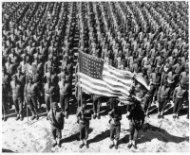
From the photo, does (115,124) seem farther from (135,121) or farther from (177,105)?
(177,105)

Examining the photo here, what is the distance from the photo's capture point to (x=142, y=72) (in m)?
11.7

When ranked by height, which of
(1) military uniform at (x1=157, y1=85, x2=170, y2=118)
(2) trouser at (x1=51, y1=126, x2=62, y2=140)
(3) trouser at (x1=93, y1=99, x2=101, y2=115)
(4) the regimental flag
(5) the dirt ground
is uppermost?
(4) the regimental flag

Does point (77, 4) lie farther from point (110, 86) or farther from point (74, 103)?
point (110, 86)

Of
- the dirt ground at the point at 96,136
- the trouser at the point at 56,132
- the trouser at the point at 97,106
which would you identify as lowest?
the dirt ground at the point at 96,136

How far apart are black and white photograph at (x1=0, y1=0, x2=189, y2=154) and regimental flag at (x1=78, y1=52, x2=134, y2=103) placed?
27mm

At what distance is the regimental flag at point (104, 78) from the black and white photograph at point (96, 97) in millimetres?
27

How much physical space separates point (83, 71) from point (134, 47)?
742cm

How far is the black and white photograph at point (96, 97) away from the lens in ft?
28.0

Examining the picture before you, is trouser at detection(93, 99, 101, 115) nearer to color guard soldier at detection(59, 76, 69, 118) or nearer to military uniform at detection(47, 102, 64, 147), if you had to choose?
color guard soldier at detection(59, 76, 69, 118)

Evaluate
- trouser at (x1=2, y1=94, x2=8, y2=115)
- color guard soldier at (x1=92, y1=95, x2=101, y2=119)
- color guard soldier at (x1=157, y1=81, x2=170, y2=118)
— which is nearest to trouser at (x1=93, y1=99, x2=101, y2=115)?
color guard soldier at (x1=92, y1=95, x2=101, y2=119)

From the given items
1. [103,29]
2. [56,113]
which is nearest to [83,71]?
[56,113]

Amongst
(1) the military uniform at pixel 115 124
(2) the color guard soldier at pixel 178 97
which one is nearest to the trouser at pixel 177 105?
(2) the color guard soldier at pixel 178 97

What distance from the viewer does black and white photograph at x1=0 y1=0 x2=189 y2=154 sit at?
8.54 meters

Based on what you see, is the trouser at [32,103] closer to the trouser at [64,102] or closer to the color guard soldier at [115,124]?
the trouser at [64,102]
